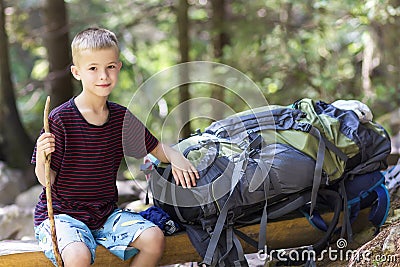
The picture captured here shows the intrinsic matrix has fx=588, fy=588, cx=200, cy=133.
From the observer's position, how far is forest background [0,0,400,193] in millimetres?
7805

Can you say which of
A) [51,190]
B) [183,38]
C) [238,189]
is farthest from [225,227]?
[183,38]

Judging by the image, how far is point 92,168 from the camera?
310 centimetres

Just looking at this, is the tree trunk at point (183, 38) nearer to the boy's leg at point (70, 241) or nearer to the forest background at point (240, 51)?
the forest background at point (240, 51)

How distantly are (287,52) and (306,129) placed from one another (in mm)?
5332

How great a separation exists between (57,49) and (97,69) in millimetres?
5197

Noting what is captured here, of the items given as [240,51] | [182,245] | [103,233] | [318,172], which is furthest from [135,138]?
[240,51]

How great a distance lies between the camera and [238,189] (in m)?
3.19

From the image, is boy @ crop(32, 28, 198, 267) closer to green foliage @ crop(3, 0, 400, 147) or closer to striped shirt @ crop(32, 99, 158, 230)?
striped shirt @ crop(32, 99, 158, 230)

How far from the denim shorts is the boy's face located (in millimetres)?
667

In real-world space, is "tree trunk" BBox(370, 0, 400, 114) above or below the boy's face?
below

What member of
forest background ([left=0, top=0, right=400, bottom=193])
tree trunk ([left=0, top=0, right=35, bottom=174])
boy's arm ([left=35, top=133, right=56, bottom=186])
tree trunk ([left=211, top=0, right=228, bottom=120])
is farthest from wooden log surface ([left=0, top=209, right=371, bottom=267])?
tree trunk ([left=211, top=0, right=228, bottom=120])

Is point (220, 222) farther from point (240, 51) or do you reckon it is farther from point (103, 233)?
point (240, 51)

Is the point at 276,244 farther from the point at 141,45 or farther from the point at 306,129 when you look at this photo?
the point at 141,45

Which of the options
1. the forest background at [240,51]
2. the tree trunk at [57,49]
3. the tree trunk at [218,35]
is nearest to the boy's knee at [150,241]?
the forest background at [240,51]
